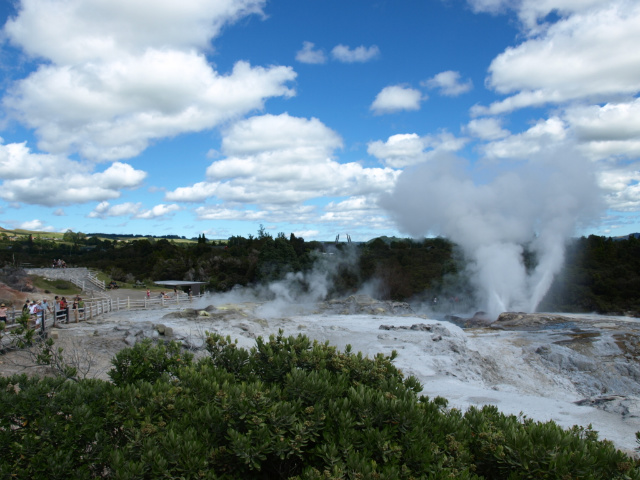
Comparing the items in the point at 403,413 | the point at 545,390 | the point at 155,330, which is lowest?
the point at 545,390

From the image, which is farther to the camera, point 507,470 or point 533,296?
point 533,296

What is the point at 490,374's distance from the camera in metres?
15.5

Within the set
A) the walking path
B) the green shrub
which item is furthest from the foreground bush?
the walking path

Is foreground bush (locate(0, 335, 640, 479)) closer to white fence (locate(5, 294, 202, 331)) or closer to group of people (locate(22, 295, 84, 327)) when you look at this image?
white fence (locate(5, 294, 202, 331))

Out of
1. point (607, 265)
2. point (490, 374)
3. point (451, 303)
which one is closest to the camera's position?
point (490, 374)

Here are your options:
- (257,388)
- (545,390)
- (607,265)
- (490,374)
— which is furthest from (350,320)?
(607,265)

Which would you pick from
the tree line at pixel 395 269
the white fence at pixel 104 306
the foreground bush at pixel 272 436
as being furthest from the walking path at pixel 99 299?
the foreground bush at pixel 272 436

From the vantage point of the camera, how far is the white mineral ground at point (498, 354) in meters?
10.5

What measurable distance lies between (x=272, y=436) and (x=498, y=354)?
1531 cm

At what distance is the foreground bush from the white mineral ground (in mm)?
4696

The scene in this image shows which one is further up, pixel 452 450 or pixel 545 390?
pixel 452 450

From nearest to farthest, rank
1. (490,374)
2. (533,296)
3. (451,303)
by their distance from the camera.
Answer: (490,374), (533,296), (451,303)

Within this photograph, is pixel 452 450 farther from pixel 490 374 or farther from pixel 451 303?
pixel 451 303

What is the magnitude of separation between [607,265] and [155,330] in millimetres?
40073
